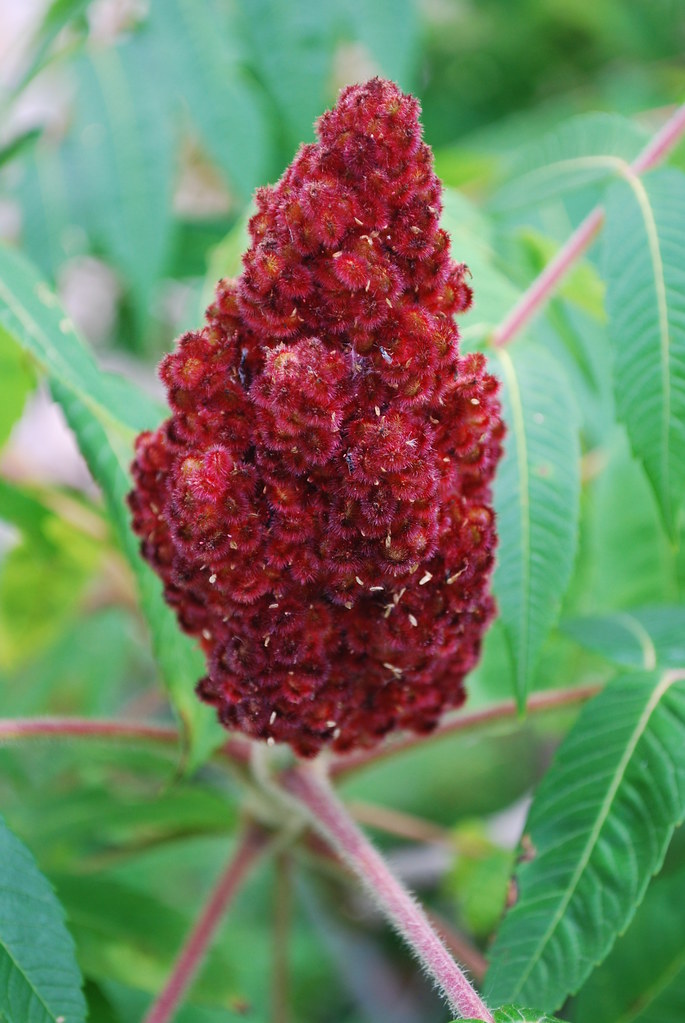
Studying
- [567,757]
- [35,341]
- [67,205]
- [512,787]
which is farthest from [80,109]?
[512,787]

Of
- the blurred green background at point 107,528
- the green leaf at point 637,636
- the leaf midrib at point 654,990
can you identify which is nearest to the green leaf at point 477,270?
the blurred green background at point 107,528

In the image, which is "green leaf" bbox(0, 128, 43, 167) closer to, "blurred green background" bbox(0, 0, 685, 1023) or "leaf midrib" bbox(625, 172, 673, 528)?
"blurred green background" bbox(0, 0, 685, 1023)

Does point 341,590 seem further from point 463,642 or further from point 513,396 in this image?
point 513,396

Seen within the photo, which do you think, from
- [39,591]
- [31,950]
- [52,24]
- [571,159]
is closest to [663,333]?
[571,159]

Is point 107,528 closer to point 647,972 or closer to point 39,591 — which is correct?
point 39,591

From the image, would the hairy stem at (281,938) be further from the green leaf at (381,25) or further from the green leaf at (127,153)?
the green leaf at (381,25)

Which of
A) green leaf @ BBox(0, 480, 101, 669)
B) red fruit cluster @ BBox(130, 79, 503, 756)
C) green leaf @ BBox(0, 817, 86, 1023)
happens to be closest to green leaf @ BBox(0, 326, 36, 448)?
red fruit cluster @ BBox(130, 79, 503, 756)
